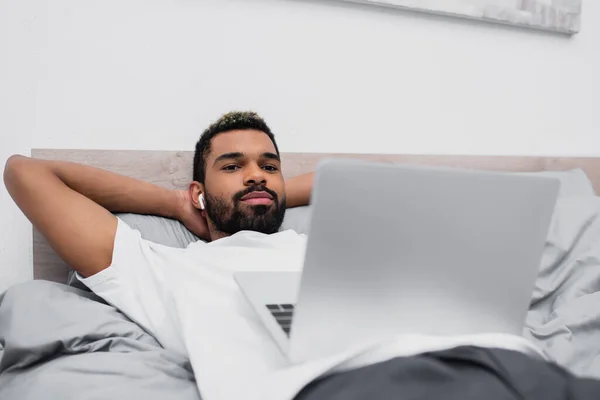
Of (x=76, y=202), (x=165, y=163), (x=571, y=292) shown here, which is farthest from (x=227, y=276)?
(x=571, y=292)

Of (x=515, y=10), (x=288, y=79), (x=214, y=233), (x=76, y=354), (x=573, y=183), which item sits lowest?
(x=76, y=354)

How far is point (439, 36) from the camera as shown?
5.56 ft

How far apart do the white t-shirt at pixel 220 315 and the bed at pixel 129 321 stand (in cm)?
5

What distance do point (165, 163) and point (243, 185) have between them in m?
0.26

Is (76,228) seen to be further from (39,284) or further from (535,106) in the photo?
(535,106)

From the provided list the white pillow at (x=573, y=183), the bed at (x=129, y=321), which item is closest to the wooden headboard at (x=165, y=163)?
the bed at (x=129, y=321)

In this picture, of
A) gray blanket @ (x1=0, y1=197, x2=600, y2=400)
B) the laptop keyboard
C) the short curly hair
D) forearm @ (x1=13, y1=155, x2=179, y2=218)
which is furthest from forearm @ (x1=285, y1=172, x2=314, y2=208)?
the laptop keyboard

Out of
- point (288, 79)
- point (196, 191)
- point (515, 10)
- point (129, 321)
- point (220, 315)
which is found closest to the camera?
point (220, 315)

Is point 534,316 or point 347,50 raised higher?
point 347,50

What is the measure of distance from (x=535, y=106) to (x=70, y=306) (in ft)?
5.22

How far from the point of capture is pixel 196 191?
4.30 feet

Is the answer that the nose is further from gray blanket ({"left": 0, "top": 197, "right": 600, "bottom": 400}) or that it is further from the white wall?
gray blanket ({"left": 0, "top": 197, "right": 600, "bottom": 400})

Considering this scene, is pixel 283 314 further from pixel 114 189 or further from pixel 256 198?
pixel 114 189

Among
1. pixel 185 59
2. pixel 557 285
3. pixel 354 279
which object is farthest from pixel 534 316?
pixel 185 59
